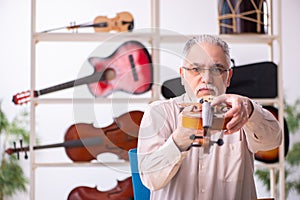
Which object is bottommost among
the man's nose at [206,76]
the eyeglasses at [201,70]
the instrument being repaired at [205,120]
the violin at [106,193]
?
the violin at [106,193]

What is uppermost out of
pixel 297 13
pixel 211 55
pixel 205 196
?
pixel 297 13

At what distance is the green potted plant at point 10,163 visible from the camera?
401 cm

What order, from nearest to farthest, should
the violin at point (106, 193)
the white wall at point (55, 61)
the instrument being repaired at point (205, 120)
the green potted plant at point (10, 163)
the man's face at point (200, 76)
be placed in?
1. the instrument being repaired at point (205, 120)
2. the man's face at point (200, 76)
3. the violin at point (106, 193)
4. the green potted plant at point (10, 163)
5. the white wall at point (55, 61)

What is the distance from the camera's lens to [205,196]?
1.52 meters

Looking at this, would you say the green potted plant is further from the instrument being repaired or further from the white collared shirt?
the instrument being repaired

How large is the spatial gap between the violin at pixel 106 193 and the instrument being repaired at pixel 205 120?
83.6 inches

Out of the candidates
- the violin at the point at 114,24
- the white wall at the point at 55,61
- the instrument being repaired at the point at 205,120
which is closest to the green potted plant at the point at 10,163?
the white wall at the point at 55,61

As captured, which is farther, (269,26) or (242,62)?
(242,62)

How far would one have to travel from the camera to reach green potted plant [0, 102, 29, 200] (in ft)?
13.2

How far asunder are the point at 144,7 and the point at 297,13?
1.27 m

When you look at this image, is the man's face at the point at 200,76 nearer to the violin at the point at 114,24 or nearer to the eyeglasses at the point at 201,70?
the eyeglasses at the point at 201,70

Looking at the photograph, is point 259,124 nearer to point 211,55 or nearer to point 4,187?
point 211,55

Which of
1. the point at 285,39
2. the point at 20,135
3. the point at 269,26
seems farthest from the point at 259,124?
the point at 285,39

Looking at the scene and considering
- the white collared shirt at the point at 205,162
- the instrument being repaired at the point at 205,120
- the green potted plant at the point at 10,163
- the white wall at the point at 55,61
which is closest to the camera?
Result: the instrument being repaired at the point at 205,120
